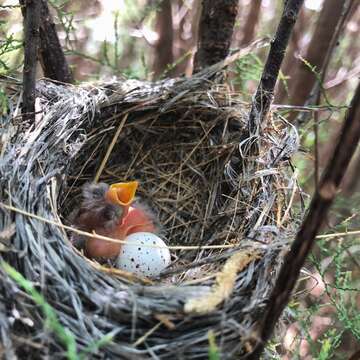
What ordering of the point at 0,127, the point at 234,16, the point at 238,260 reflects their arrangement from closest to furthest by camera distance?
the point at 238,260, the point at 0,127, the point at 234,16

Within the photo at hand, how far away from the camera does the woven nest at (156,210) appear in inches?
49.0

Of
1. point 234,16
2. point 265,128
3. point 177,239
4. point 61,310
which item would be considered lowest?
point 177,239

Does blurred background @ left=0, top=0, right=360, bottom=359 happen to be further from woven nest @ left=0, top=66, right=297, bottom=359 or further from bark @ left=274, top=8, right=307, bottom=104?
woven nest @ left=0, top=66, right=297, bottom=359

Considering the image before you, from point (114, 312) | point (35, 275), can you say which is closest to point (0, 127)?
point (35, 275)

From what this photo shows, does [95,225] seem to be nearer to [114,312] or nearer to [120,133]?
[120,133]

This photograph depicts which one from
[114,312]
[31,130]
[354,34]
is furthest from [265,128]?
[354,34]

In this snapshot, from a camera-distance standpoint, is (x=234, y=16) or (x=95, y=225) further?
(x=234, y=16)

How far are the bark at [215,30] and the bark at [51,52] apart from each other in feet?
1.67

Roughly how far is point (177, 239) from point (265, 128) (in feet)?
1.77

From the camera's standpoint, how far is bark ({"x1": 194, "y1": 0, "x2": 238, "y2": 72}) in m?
2.04

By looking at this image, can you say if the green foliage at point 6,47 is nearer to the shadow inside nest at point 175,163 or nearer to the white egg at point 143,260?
the shadow inside nest at point 175,163

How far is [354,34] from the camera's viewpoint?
342cm

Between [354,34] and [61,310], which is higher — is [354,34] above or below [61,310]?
above

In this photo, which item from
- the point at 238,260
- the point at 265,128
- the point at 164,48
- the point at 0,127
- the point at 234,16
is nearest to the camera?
the point at 238,260
